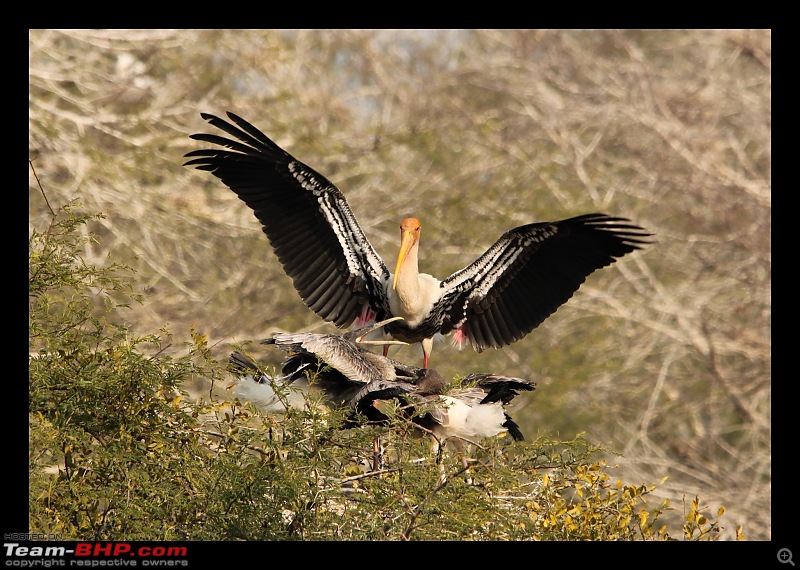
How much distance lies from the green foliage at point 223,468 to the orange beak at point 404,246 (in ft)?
6.98

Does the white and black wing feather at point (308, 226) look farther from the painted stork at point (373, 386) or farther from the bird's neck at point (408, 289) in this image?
the painted stork at point (373, 386)

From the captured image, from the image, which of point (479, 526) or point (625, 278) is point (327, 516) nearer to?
point (479, 526)

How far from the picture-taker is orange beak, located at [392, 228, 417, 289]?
23.3 feet

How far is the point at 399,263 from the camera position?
7.10 meters

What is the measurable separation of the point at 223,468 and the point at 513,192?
1211cm

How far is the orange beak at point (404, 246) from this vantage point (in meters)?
7.10

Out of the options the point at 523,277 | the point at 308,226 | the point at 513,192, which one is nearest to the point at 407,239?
the point at 308,226

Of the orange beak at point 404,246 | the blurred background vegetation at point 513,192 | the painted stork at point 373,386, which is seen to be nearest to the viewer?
the painted stork at point 373,386

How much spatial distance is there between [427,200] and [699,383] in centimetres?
508
